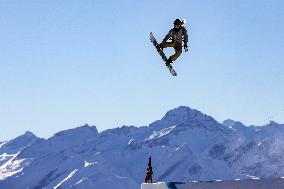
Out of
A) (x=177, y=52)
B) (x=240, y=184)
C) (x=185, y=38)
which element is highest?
(x=185, y=38)

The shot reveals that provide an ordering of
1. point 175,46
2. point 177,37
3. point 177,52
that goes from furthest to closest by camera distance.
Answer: point 177,52 → point 175,46 → point 177,37

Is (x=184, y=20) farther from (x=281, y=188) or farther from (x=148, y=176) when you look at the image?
(x=148, y=176)

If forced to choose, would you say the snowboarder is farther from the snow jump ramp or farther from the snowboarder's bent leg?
the snow jump ramp

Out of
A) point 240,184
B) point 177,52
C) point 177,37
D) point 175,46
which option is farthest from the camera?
point 177,52

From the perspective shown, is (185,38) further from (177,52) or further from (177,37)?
(177,52)

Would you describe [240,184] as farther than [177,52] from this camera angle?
No

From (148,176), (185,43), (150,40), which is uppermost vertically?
(150,40)

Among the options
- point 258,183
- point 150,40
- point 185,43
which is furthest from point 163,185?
point 150,40

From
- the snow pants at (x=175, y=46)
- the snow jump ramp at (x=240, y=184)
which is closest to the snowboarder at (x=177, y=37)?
the snow pants at (x=175, y=46)

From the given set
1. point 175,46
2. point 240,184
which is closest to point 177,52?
point 175,46

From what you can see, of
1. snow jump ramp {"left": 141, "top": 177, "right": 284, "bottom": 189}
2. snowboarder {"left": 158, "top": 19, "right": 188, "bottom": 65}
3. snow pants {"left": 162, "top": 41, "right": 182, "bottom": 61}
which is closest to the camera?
snow jump ramp {"left": 141, "top": 177, "right": 284, "bottom": 189}

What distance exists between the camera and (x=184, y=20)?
16938 mm

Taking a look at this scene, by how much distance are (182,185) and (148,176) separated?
14071mm

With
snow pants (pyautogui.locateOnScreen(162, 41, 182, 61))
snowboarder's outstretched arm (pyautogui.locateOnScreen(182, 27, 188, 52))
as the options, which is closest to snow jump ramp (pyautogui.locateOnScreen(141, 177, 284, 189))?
snowboarder's outstretched arm (pyautogui.locateOnScreen(182, 27, 188, 52))
